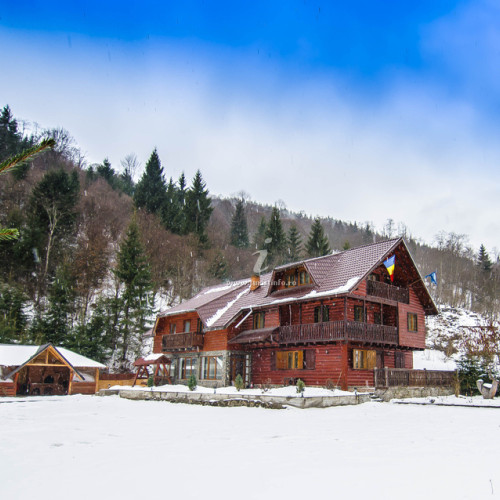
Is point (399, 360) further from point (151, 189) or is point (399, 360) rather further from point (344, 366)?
point (151, 189)

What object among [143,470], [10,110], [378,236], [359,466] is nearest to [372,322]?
[359,466]

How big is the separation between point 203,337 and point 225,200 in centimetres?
7774

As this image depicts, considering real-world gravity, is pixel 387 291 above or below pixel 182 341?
above

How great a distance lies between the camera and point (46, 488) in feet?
22.9

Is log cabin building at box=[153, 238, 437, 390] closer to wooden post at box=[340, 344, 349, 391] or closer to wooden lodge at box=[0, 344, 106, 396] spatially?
wooden post at box=[340, 344, 349, 391]

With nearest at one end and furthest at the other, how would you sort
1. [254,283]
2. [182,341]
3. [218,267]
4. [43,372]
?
[182,341]
[43,372]
[254,283]
[218,267]

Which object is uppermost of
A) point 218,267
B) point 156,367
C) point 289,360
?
point 218,267

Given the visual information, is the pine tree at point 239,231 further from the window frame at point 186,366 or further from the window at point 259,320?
the window at point 259,320

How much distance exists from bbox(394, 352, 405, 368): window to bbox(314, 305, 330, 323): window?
600 cm

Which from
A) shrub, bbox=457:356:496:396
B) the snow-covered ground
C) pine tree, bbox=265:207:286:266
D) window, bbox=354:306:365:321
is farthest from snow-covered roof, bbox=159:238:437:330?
pine tree, bbox=265:207:286:266

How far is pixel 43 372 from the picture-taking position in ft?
111

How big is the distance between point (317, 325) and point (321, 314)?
0.76 metres

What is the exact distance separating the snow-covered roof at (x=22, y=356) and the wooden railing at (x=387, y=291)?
65.8 feet

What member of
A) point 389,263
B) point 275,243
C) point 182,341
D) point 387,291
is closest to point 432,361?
point 387,291
